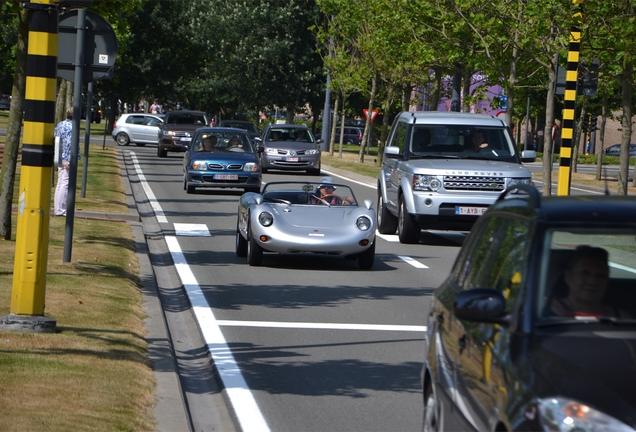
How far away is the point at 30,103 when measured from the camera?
8.46 metres

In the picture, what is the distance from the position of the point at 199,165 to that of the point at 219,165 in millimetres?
490

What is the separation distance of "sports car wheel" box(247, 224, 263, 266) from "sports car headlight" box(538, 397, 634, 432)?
1095cm

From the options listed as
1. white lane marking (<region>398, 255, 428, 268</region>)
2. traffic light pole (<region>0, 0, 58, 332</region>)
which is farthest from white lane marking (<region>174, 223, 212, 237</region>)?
traffic light pole (<region>0, 0, 58, 332</region>)

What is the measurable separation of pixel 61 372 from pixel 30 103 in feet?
7.53

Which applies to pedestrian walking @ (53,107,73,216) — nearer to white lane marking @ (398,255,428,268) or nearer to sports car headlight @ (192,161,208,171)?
white lane marking @ (398,255,428,268)

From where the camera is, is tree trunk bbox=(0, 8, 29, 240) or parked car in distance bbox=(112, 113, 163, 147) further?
parked car in distance bbox=(112, 113, 163, 147)

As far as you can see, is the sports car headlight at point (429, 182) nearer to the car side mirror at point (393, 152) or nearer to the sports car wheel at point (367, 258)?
the car side mirror at point (393, 152)

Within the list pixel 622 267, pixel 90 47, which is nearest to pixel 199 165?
pixel 90 47

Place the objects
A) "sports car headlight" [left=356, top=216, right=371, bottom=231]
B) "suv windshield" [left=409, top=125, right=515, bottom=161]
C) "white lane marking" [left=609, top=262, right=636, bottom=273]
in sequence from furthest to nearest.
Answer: "suv windshield" [left=409, top=125, right=515, bottom=161], "sports car headlight" [left=356, top=216, right=371, bottom=231], "white lane marking" [left=609, top=262, right=636, bottom=273]

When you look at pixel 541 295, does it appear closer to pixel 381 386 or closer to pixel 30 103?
pixel 381 386

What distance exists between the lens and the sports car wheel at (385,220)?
19.7 meters

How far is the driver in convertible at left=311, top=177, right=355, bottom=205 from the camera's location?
596 inches

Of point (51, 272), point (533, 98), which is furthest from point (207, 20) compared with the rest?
point (51, 272)

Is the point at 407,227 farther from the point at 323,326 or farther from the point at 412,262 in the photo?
the point at 323,326
